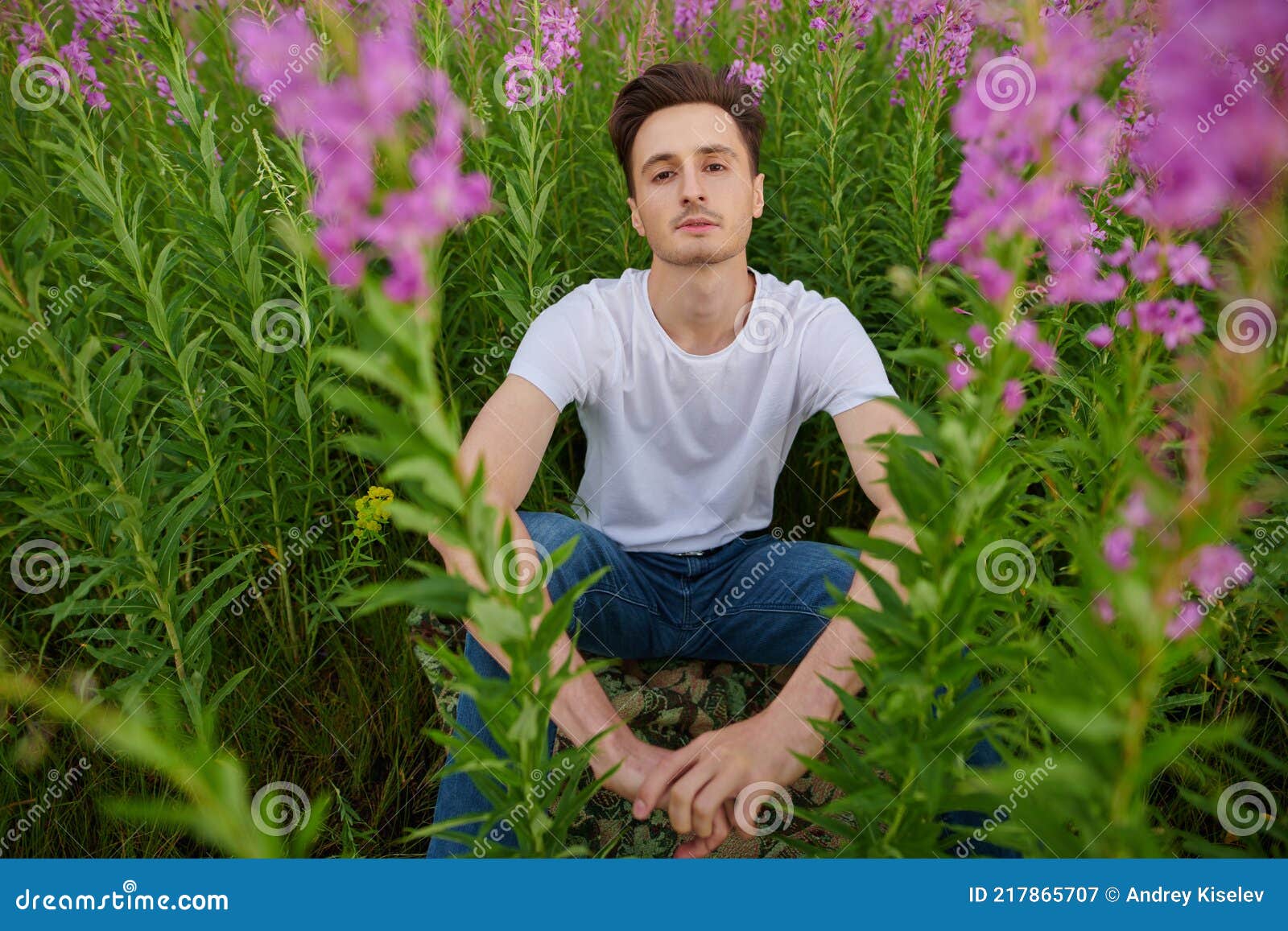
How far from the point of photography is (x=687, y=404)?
2.81 meters

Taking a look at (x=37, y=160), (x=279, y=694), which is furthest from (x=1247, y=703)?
(x=37, y=160)

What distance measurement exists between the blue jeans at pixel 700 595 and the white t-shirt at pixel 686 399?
0.13 m

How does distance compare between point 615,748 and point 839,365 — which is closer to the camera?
point 615,748

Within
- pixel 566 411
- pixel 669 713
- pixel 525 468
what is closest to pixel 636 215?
pixel 566 411

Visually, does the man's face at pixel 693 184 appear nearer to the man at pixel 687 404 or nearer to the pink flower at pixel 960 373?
the man at pixel 687 404

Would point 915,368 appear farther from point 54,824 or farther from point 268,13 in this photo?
point 54,824

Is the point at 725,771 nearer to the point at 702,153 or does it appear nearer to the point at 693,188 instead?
the point at 693,188

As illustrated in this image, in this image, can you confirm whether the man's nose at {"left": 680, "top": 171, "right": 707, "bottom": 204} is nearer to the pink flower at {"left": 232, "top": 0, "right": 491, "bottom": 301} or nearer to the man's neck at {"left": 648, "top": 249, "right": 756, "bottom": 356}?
the man's neck at {"left": 648, "top": 249, "right": 756, "bottom": 356}

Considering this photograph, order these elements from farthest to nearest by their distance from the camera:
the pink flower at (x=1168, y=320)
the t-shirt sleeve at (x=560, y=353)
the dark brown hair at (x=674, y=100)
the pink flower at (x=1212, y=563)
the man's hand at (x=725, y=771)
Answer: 1. the dark brown hair at (x=674, y=100)
2. the t-shirt sleeve at (x=560, y=353)
3. the man's hand at (x=725, y=771)
4. the pink flower at (x=1168, y=320)
5. the pink flower at (x=1212, y=563)

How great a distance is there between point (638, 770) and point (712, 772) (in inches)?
8.1

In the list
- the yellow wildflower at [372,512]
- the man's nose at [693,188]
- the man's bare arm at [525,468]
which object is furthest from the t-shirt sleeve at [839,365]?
the yellow wildflower at [372,512]

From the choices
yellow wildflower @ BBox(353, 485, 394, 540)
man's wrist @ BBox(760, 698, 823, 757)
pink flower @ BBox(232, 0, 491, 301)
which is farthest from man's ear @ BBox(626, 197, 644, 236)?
pink flower @ BBox(232, 0, 491, 301)

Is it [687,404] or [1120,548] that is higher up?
[1120,548]

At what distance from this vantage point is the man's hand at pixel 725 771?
1931mm
